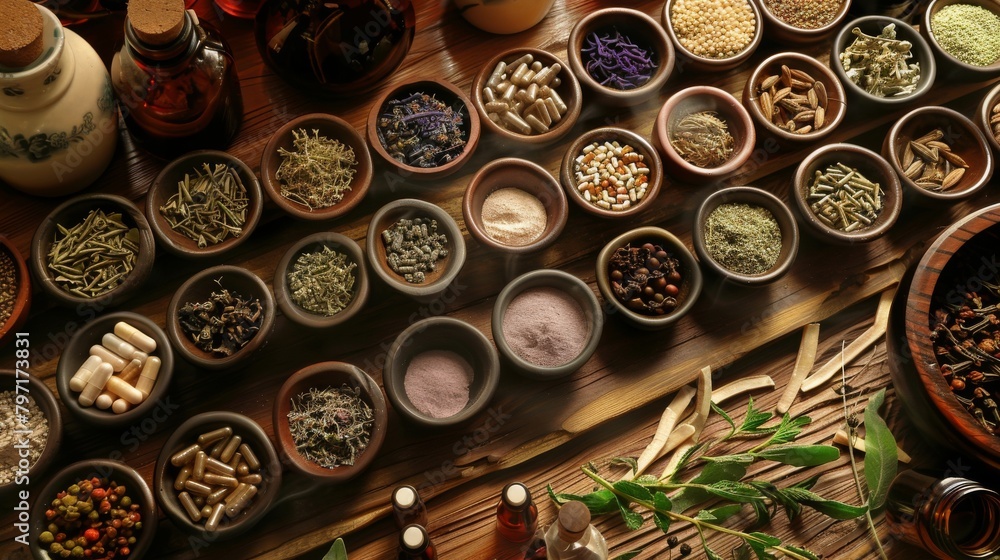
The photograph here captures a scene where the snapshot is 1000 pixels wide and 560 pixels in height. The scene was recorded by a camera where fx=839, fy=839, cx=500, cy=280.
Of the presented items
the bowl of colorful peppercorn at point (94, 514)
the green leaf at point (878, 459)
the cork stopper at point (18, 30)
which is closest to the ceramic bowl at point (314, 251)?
the bowl of colorful peppercorn at point (94, 514)

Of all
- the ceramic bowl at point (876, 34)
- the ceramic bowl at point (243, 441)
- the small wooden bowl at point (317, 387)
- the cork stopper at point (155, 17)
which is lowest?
the ceramic bowl at point (243, 441)

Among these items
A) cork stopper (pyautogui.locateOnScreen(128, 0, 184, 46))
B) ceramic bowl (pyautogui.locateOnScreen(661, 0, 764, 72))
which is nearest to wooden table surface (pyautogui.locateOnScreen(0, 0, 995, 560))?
ceramic bowl (pyautogui.locateOnScreen(661, 0, 764, 72))

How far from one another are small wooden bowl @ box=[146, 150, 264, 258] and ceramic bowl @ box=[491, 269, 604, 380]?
68cm

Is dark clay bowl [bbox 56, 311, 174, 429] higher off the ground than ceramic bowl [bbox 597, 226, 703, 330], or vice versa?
ceramic bowl [bbox 597, 226, 703, 330]

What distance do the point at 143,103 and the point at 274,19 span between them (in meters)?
0.41

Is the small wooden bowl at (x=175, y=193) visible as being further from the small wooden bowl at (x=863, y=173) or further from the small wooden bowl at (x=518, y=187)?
the small wooden bowl at (x=863, y=173)

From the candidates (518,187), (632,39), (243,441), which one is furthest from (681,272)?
(243,441)

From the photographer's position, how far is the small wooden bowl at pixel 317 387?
198 cm

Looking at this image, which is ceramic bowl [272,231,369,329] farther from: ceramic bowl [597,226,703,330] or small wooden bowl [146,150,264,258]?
ceramic bowl [597,226,703,330]

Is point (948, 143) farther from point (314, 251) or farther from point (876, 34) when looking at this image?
point (314, 251)

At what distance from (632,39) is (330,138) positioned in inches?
37.6

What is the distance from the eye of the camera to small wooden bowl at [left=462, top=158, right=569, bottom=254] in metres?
2.20

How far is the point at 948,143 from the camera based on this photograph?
2467 millimetres

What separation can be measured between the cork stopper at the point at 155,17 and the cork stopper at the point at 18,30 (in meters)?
0.20
